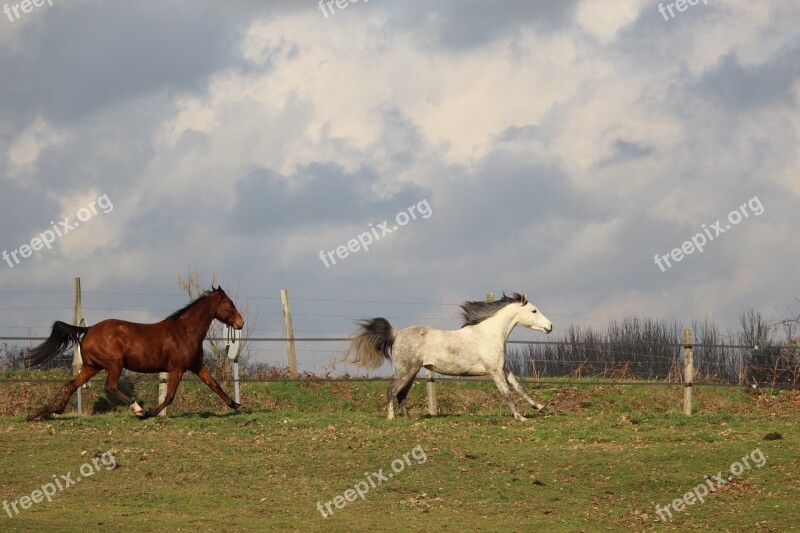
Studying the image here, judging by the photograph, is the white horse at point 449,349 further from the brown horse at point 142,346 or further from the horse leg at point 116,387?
the horse leg at point 116,387

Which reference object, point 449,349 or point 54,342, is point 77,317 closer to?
point 54,342

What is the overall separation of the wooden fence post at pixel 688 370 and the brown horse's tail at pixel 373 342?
18.3 feet

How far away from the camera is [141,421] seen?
51.4 feet

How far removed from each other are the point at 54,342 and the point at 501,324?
707 centimetres

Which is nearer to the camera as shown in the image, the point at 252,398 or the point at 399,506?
the point at 399,506

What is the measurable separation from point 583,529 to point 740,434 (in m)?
5.04

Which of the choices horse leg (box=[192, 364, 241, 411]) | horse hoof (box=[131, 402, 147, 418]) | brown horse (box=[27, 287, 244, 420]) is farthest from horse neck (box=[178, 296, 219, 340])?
horse hoof (box=[131, 402, 147, 418])

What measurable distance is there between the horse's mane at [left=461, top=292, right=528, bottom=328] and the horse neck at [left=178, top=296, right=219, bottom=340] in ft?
13.2

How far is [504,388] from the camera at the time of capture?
15.6 meters

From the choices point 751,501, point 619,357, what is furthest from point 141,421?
point 619,357

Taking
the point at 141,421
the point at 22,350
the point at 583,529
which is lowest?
the point at 583,529

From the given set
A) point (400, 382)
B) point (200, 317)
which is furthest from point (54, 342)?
point (400, 382)

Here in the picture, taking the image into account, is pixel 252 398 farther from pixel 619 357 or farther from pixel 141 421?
pixel 619 357

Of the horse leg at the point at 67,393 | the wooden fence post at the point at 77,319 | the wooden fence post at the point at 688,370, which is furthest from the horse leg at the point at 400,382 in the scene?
the wooden fence post at the point at 77,319
